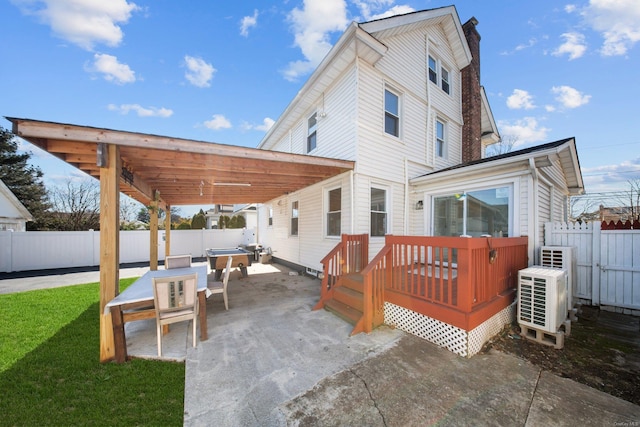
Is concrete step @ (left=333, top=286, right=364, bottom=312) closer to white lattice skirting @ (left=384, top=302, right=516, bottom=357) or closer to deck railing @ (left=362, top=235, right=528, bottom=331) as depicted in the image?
deck railing @ (left=362, top=235, right=528, bottom=331)

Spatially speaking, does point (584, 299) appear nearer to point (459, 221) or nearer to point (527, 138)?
point (459, 221)

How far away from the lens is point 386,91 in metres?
7.05

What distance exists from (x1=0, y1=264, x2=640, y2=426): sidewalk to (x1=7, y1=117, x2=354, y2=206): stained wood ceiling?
10.1ft

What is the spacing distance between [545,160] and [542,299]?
2.85 m

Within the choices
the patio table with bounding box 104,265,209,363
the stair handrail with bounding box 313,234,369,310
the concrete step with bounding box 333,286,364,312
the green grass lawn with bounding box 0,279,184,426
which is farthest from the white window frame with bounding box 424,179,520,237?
the green grass lawn with bounding box 0,279,184,426

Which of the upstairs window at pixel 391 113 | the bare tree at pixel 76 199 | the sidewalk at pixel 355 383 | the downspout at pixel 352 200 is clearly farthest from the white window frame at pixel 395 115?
the bare tree at pixel 76 199

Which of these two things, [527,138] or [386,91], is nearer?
[386,91]

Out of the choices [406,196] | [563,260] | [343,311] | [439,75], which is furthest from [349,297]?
[439,75]

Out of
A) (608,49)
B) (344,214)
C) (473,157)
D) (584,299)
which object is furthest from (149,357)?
(608,49)

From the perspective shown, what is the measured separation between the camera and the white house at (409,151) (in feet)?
18.5

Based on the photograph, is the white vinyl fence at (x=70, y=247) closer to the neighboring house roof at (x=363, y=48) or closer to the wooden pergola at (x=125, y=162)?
the wooden pergola at (x=125, y=162)

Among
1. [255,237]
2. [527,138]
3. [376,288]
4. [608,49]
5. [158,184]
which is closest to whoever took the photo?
[376,288]

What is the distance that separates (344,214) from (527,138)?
24.1 metres

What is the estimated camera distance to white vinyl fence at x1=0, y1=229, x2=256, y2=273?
955cm
